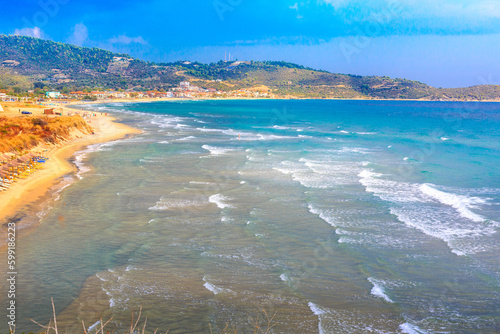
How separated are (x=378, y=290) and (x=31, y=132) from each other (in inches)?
1535

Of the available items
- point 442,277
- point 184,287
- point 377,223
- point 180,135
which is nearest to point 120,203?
point 184,287

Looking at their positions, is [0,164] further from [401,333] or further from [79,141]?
[401,333]

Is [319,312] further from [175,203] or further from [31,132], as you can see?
[31,132]

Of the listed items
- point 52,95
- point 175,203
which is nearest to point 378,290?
point 175,203

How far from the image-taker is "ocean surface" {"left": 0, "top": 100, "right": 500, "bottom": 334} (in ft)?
37.2

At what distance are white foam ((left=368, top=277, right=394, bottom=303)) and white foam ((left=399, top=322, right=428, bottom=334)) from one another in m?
1.34

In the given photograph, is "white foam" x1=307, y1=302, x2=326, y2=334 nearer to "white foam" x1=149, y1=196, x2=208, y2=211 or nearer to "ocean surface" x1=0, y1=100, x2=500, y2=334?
"ocean surface" x1=0, y1=100, x2=500, y2=334

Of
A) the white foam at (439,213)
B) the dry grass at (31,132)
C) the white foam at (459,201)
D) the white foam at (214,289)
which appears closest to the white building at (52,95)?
the dry grass at (31,132)

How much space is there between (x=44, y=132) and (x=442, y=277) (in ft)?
134

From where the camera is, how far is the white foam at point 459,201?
2042cm

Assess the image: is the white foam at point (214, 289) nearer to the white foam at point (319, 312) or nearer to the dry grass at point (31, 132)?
the white foam at point (319, 312)

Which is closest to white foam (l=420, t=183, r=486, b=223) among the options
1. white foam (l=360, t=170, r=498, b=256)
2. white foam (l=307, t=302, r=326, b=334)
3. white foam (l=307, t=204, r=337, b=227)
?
white foam (l=360, t=170, r=498, b=256)

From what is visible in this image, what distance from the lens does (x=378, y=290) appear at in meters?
12.9

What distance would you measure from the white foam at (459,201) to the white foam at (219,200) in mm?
12075
